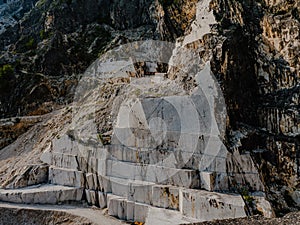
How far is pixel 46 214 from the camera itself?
18.5 m

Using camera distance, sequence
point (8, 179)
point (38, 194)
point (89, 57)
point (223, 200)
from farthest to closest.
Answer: point (89, 57) < point (8, 179) < point (38, 194) < point (223, 200)

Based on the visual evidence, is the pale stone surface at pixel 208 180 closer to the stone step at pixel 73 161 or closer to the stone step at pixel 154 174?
the stone step at pixel 154 174

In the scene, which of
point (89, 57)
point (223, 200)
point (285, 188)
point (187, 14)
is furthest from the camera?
point (89, 57)

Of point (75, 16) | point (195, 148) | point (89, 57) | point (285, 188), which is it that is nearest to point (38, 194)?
point (195, 148)

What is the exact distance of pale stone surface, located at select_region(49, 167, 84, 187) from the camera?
19984 millimetres

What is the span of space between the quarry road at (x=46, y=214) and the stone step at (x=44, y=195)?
49cm

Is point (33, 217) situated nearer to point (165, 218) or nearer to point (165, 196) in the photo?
point (165, 196)

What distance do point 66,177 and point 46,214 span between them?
2.72 meters

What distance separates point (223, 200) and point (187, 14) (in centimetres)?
2185

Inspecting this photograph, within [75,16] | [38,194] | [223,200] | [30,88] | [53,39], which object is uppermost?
[75,16]

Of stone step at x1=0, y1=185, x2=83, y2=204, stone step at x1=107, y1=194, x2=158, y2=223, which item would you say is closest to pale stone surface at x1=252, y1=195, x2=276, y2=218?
stone step at x1=107, y1=194, x2=158, y2=223

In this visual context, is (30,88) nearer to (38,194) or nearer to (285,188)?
(38,194)

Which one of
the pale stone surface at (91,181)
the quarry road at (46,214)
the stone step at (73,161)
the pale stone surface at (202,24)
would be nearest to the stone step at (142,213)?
the quarry road at (46,214)

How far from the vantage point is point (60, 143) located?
21.6m
